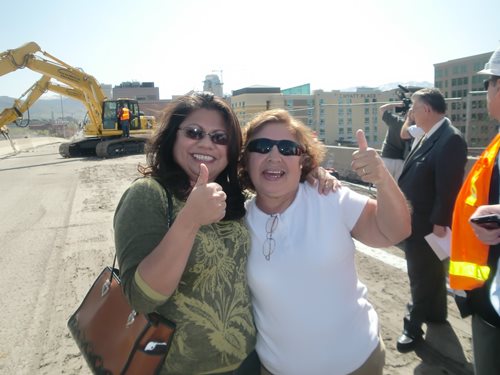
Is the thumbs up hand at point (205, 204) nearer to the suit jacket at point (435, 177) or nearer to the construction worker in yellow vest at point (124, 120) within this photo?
the suit jacket at point (435, 177)

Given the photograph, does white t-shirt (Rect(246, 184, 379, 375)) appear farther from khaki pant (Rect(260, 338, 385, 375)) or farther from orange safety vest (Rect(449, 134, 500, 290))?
orange safety vest (Rect(449, 134, 500, 290))

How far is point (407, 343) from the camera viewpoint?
10.5 ft

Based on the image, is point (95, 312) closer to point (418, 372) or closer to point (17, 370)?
point (17, 370)

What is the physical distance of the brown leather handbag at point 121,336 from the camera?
1550 mm

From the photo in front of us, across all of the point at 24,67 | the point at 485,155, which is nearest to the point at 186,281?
the point at 485,155

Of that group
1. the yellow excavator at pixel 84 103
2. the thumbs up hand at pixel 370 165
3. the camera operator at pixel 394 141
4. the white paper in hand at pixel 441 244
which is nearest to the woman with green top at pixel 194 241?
the thumbs up hand at pixel 370 165

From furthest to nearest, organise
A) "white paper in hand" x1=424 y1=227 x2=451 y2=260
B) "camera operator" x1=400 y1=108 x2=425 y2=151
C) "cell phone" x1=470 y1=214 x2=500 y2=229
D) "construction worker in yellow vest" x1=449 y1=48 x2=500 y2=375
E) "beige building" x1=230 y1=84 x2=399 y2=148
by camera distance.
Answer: "beige building" x1=230 y1=84 x2=399 y2=148
"camera operator" x1=400 y1=108 x2=425 y2=151
"white paper in hand" x1=424 y1=227 x2=451 y2=260
"construction worker in yellow vest" x1=449 y1=48 x2=500 y2=375
"cell phone" x1=470 y1=214 x2=500 y2=229

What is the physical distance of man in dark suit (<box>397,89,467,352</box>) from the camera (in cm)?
320

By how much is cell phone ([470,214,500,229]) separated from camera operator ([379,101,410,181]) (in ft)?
13.5

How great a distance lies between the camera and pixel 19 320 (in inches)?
154

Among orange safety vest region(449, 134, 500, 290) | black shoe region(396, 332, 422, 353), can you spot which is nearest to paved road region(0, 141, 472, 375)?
black shoe region(396, 332, 422, 353)

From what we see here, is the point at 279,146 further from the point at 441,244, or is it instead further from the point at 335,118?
the point at 335,118

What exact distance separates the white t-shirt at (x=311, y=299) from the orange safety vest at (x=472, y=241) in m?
0.55

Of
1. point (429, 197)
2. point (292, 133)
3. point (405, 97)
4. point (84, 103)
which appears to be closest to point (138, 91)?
point (84, 103)
